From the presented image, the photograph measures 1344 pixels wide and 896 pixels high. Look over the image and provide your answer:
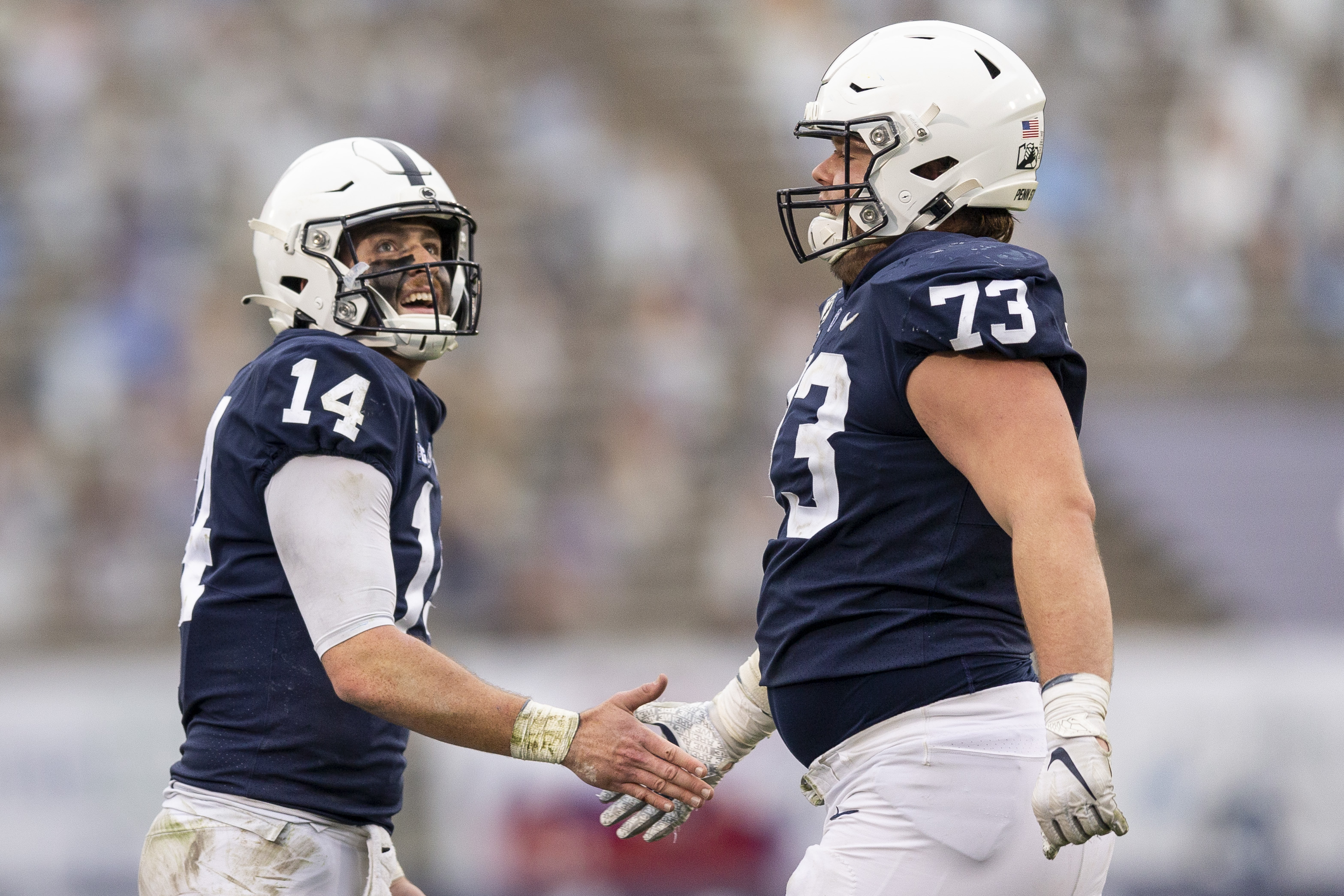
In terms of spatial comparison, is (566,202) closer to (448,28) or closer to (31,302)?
(448,28)

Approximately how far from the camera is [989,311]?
9.21 feet

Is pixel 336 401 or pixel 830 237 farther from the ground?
pixel 830 237

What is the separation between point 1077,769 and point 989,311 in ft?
2.47

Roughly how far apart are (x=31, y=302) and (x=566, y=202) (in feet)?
11.5

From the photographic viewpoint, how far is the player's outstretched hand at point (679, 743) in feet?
11.1

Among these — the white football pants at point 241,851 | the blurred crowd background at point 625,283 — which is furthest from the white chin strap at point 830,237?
the blurred crowd background at point 625,283

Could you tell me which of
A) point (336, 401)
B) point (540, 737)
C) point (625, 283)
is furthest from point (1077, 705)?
point (625, 283)

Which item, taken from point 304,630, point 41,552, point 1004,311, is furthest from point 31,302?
point 1004,311

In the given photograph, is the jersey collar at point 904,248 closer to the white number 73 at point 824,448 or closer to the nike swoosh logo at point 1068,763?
the white number 73 at point 824,448

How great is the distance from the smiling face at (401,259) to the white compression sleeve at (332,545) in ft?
2.13

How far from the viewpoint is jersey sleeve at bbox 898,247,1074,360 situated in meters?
2.79

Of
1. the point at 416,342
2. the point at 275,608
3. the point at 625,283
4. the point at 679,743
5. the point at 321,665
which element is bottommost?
the point at 679,743

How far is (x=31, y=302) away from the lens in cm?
1069

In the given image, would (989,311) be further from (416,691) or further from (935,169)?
(416,691)
